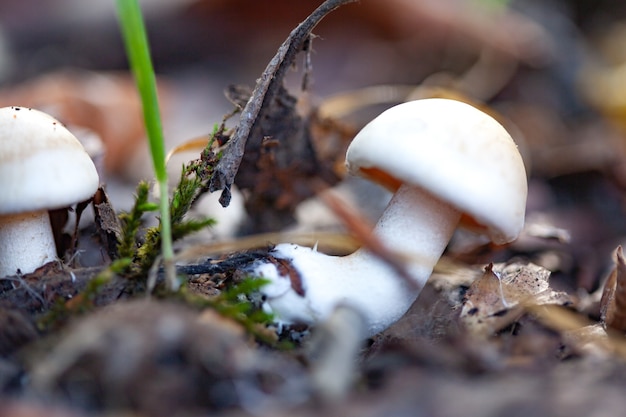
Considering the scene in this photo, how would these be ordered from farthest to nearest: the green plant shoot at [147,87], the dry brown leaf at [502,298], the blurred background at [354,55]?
the blurred background at [354,55] → the dry brown leaf at [502,298] → the green plant shoot at [147,87]

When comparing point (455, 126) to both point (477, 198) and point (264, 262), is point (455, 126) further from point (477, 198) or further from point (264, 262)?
point (264, 262)

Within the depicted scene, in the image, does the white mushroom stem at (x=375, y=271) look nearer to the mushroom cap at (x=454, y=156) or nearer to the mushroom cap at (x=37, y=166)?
the mushroom cap at (x=454, y=156)

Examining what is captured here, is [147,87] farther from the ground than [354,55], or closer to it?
farther from the ground

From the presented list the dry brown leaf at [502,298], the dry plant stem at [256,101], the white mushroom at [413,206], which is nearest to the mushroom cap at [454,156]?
the white mushroom at [413,206]

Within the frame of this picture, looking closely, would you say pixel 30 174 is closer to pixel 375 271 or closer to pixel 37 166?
pixel 37 166

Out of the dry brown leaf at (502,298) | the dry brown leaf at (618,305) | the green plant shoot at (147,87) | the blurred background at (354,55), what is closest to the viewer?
the green plant shoot at (147,87)

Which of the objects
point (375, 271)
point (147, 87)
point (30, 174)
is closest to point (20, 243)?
point (30, 174)

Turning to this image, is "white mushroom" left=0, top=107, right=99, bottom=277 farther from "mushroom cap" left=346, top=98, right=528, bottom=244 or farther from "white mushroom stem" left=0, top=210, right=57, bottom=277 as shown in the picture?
"mushroom cap" left=346, top=98, right=528, bottom=244
